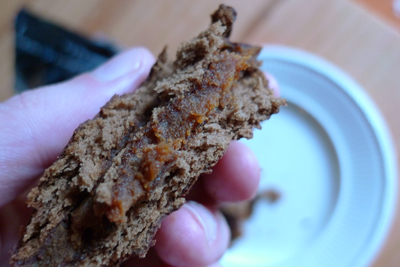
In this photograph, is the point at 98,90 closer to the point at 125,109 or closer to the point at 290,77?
the point at 125,109

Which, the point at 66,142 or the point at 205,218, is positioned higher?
the point at 205,218

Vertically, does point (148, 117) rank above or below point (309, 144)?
below

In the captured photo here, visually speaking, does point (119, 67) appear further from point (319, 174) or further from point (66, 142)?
point (319, 174)

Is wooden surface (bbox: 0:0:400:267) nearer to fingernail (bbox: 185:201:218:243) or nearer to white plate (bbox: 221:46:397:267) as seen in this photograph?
white plate (bbox: 221:46:397:267)

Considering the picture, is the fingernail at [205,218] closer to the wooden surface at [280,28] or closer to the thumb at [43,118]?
the thumb at [43,118]

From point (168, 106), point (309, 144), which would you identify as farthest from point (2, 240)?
point (309, 144)

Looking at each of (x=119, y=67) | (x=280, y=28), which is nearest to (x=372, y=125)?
(x=280, y=28)

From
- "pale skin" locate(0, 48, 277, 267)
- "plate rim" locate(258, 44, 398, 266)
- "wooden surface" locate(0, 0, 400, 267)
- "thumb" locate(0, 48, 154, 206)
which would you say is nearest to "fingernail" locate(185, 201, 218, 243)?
"pale skin" locate(0, 48, 277, 267)
